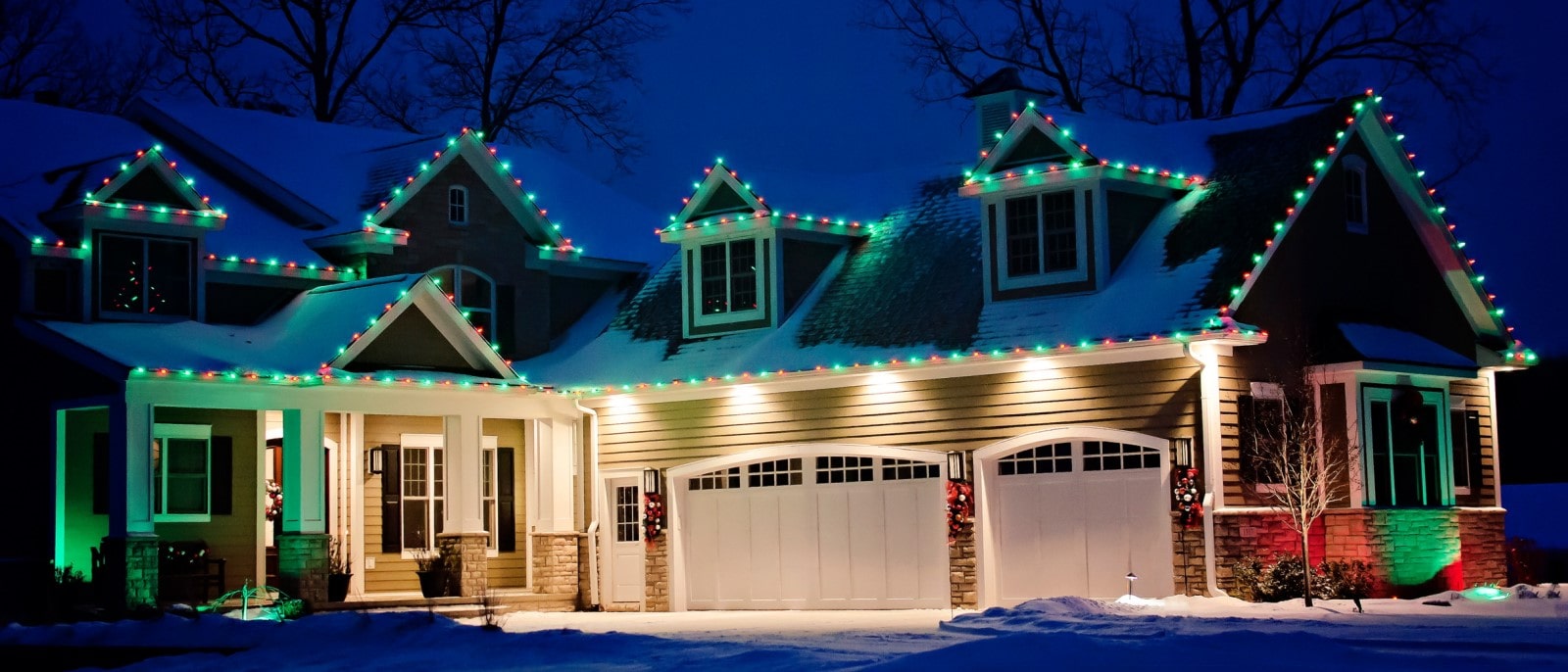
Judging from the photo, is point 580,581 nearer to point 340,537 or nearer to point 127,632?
point 340,537

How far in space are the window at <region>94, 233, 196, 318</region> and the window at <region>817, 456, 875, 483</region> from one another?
29.2ft

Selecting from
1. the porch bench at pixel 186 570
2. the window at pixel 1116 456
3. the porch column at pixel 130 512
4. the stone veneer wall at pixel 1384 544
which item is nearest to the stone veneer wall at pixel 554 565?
the porch bench at pixel 186 570

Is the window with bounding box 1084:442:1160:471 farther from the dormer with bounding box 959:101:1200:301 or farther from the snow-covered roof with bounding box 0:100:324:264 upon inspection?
the snow-covered roof with bounding box 0:100:324:264

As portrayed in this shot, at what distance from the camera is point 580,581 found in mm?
30188

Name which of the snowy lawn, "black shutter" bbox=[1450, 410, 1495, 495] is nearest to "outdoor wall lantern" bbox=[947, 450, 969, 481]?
the snowy lawn

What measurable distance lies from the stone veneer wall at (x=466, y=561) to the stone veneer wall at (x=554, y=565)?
50.7 inches

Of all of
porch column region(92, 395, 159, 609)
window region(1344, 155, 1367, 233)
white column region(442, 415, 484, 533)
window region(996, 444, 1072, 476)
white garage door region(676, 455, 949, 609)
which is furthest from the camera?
white column region(442, 415, 484, 533)

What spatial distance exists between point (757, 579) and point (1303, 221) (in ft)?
28.8

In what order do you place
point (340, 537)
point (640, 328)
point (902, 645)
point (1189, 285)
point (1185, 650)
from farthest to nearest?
point (640, 328), point (340, 537), point (1189, 285), point (902, 645), point (1185, 650)

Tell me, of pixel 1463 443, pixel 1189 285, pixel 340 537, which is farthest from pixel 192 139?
pixel 1463 443

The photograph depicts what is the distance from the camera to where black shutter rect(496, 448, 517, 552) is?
1214 inches

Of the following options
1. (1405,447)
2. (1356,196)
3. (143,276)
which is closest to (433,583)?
(143,276)

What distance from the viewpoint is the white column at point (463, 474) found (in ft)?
93.7

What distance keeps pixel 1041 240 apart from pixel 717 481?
5.93m
